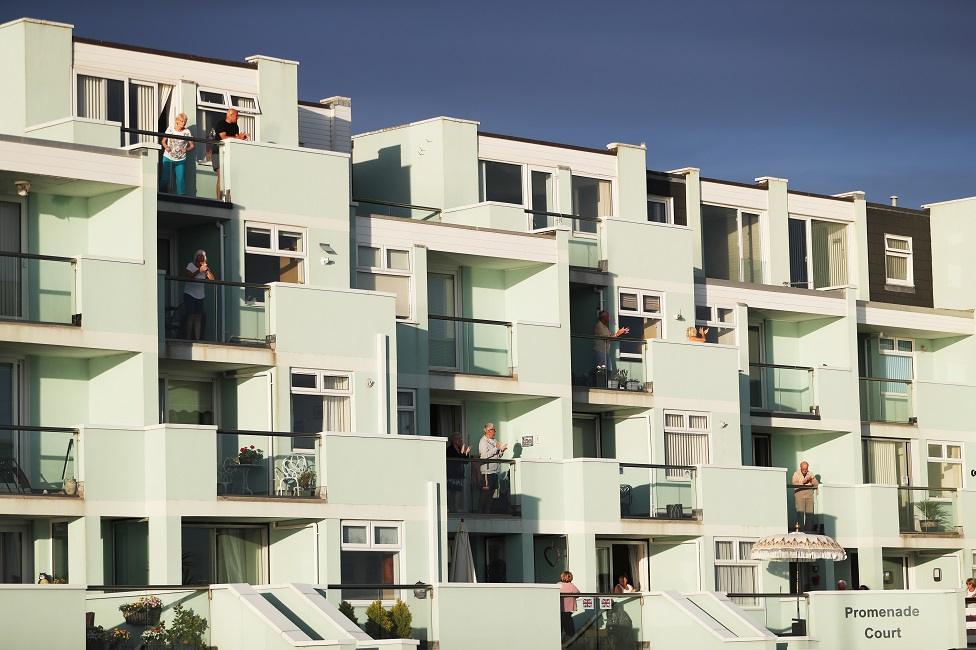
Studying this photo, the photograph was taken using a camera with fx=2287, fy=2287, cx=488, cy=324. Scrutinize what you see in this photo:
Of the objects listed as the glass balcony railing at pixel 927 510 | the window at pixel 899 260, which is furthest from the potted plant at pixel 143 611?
the window at pixel 899 260

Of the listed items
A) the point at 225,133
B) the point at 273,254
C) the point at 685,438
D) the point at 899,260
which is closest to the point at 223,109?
the point at 225,133

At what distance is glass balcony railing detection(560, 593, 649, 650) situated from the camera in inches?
1467

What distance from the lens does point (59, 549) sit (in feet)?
121

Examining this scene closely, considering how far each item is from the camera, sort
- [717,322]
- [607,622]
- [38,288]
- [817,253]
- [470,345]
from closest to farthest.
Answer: [38,288]
[607,622]
[470,345]
[717,322]
[817,253]

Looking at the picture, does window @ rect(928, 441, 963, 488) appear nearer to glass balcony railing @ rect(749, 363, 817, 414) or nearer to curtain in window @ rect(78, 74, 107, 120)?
glass balcony railing @ rect(749, 363, 817, 414)

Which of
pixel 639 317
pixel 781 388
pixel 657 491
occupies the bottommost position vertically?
pixel 657 491

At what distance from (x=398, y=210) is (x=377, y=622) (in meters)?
14.3

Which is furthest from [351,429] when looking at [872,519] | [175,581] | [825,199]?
[825,199]

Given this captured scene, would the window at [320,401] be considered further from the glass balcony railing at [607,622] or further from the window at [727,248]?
the window at [727,248]

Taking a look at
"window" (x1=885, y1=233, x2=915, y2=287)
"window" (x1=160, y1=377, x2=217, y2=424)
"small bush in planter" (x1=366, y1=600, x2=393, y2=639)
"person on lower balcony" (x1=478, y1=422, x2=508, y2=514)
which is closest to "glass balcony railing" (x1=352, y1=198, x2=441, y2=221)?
"person on lower balcony" (x1=478, y1=422, x2=508, y2=514)

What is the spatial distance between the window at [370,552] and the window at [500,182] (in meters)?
10.8

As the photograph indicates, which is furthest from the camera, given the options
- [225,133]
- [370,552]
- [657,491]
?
[657,491]

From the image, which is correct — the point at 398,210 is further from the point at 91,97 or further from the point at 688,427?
the point at 91,97

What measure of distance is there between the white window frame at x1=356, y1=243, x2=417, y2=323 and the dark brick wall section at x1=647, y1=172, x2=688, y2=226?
9.56m
